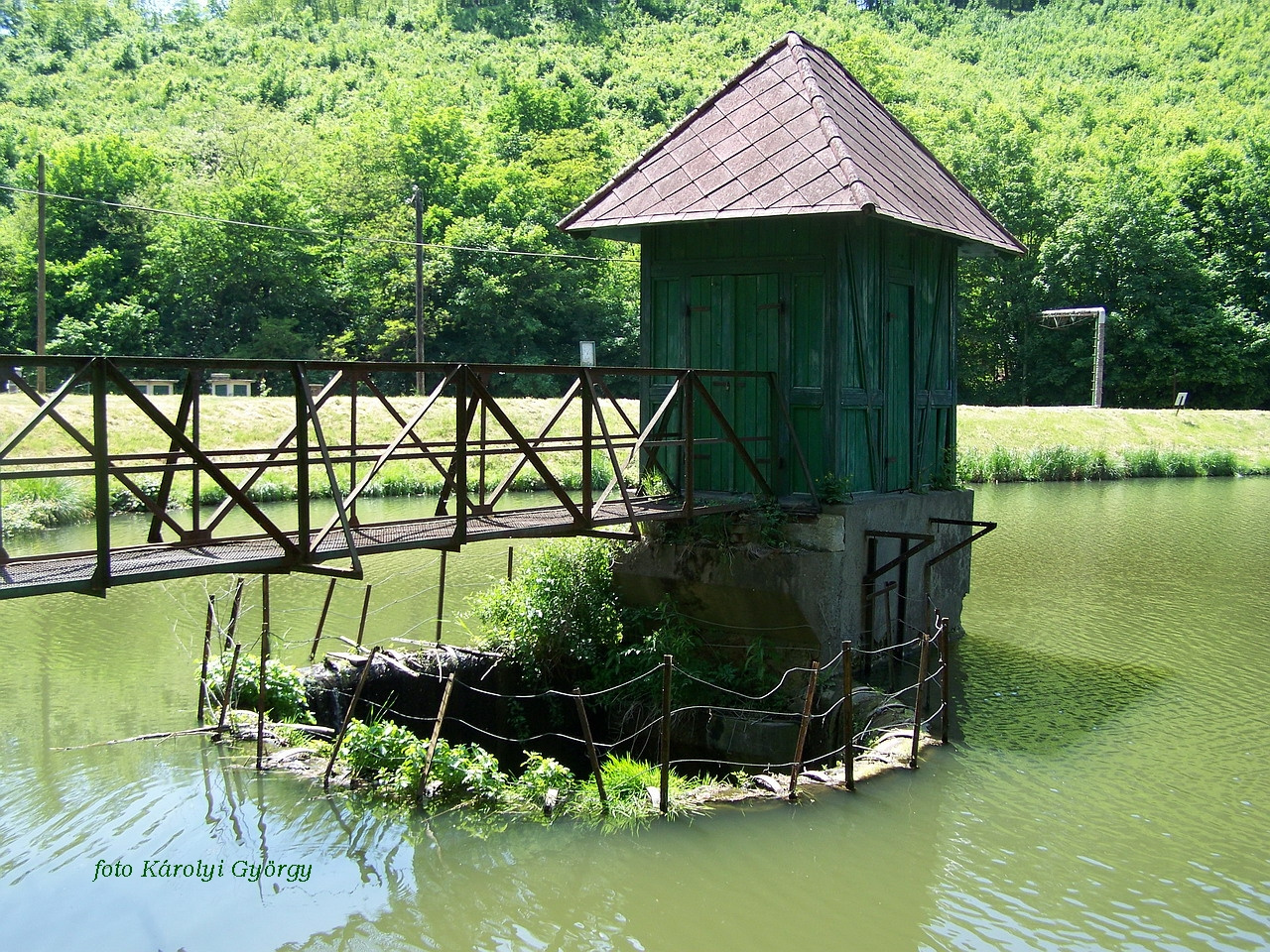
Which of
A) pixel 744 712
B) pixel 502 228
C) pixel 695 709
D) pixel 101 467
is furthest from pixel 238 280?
pixel 101 467

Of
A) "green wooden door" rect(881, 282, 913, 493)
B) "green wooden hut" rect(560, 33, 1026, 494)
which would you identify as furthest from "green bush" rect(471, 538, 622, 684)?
"green wooden door" rect(881, 282, 913, 493)

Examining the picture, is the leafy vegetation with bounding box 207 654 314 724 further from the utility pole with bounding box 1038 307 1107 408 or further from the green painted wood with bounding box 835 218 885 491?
the utility pole with bounding box 1038 307 1107 408

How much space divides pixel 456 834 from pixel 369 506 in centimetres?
1848

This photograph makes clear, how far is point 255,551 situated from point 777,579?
19.1 feet

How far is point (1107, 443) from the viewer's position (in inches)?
1574

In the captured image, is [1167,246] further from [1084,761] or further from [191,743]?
[191,743]

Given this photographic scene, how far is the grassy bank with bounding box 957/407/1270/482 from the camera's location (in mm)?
36562

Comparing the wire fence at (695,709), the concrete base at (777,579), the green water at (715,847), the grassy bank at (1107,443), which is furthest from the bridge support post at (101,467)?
the grassy bank at (1107,443)

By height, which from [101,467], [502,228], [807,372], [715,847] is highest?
[502,228]

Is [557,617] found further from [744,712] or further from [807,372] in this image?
[807,372]

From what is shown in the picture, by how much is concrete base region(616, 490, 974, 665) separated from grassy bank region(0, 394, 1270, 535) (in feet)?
15.1

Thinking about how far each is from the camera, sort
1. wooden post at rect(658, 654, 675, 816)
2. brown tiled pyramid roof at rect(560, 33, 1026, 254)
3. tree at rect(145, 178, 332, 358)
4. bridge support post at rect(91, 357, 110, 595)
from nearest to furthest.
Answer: bridge support post at rect(91, 357, 110, 595) < wooden post at rect(658, 654, 675, 816) < brown tiled pyramid roof at rect(560, 33, 1026, 254) < tree at rect(145, 178, 332, 358)

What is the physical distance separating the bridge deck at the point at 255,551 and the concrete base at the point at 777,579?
999 mm

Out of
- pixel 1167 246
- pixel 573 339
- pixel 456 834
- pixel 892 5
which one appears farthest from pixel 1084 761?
pixel 892 5
